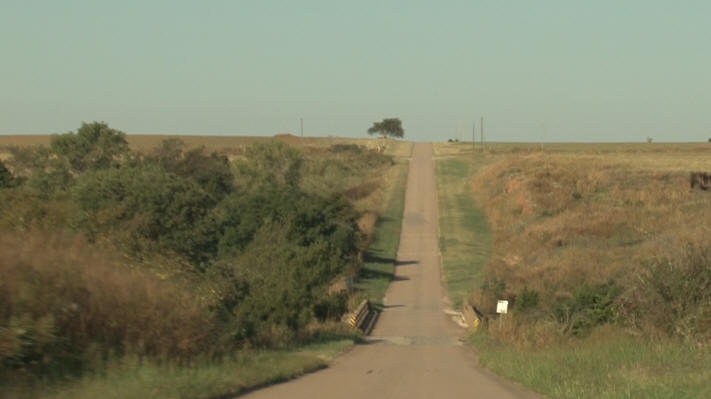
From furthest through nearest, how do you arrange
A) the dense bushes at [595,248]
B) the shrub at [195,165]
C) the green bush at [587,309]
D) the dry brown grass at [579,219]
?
the shrub at [195,165], the dry brown grass at [579,219], the green bush at [587,309], the dense bushes at [595,248]

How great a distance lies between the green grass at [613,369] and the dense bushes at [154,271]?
4.96 m

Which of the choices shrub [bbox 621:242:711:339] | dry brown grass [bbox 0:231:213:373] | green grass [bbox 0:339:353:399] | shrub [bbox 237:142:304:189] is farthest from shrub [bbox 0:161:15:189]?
shrub [bbox 621:242:711:339]

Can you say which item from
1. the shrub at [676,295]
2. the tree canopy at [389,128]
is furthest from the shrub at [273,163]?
the tree canopy at [389,128]

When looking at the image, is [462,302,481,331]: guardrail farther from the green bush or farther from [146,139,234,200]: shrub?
[146,139,234,200]: shrub

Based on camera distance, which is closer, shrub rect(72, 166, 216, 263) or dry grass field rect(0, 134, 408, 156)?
shrub rect(72, 166, 216, 263)

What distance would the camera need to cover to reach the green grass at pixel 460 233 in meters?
54.5

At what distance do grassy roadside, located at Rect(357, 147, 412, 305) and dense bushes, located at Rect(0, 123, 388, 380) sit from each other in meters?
2.03

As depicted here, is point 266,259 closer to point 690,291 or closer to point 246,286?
point 246,286

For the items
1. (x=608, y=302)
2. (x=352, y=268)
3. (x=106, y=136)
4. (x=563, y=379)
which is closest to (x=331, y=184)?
(x=106, y=136)

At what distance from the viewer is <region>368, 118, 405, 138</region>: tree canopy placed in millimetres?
185250

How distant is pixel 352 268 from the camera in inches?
2078

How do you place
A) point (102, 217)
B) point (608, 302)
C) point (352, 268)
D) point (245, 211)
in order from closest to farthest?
1. point (608, 302)
2. point (102, 217)
3. point (245, 211)
4. point (352, 268)

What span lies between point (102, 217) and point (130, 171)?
1629cm

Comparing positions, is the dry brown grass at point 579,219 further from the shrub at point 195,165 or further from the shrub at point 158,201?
the shrub at point 195,165
